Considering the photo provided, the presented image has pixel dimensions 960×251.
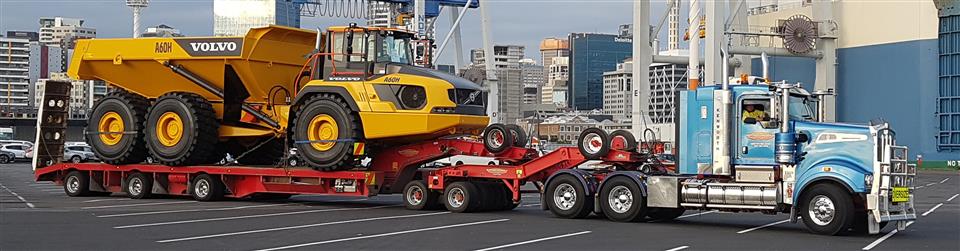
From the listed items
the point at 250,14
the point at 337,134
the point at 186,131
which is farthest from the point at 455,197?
the point at 250,14

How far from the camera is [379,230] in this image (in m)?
19.0

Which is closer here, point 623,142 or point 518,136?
point 623,142

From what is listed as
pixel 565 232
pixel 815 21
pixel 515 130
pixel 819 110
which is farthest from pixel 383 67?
pixel 815 21

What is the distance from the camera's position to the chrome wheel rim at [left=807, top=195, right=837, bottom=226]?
18.7 m

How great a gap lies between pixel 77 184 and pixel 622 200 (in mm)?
14123

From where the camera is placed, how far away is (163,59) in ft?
88.6

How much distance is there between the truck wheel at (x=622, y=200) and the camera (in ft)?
67.9

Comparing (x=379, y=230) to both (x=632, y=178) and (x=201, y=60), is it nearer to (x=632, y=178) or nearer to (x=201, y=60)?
(x=632, y=178)

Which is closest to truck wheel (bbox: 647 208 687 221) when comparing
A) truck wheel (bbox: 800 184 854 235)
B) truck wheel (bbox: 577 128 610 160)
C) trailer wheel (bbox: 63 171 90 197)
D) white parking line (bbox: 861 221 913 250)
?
truck wheel (bbox: 577 128 610 160)

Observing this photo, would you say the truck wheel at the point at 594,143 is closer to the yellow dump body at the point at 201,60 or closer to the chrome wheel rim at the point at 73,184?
the yellow dump body at the point at 201,60

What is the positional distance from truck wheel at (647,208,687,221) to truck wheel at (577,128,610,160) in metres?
1.38

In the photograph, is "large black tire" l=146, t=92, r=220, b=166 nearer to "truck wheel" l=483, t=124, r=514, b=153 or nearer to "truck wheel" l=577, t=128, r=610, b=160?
"truck wheel" l=483, t=124, r=514, b=153

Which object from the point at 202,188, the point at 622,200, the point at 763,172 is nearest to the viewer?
the point at 763,172

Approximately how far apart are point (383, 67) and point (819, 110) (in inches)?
346
